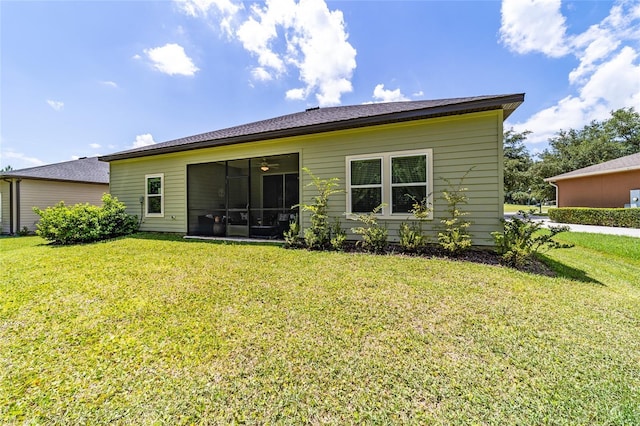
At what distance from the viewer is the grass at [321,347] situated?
1748 mm

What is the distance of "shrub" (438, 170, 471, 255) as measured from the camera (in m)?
5.09

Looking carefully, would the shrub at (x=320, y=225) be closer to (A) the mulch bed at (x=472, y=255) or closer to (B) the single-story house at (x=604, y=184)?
(A) the mulch bed at (x=472, y=255)

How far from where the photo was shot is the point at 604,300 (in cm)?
343

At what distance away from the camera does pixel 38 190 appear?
39.1 ft

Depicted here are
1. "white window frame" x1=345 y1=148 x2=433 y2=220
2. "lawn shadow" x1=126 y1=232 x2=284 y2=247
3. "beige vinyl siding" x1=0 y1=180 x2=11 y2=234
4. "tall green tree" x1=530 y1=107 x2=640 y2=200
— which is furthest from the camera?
"tall green tree" x1=530 y1=107 x2=640 y2=200

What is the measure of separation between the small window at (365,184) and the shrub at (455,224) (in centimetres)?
147

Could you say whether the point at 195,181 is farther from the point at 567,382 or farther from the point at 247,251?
the point at 567,382

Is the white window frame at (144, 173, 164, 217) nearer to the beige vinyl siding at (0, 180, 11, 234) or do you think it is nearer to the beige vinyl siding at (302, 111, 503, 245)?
the beige vinyl siding at (302, 111, 503, 245)

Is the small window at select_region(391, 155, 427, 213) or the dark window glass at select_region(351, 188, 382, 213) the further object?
the dark window glass at select_region(351, 188, 382, 213)

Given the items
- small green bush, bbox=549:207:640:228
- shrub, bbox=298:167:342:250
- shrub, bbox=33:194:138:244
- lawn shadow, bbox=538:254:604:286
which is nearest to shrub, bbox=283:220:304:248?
shrub, bbox=298:167:342:250

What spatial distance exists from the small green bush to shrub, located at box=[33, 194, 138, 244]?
20882 millimetres

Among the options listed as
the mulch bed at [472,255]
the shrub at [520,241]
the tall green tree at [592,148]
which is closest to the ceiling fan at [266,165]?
the mulch bed at [472,255]

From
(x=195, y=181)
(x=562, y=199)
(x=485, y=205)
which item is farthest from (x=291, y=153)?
(x=562, y=199)

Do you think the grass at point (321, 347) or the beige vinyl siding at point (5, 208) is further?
the beige vinyl siding at point (5, 208)
